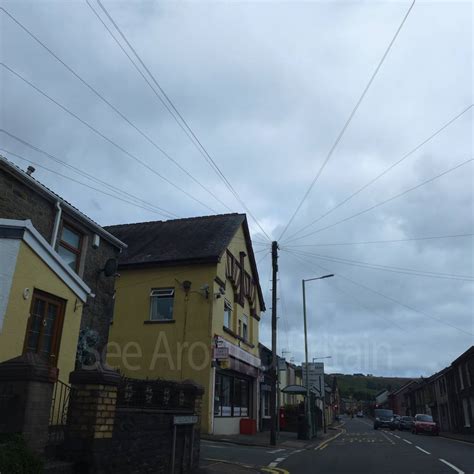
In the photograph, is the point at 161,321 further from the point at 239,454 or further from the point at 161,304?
the point at 239,454

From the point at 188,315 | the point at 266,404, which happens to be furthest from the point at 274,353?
the point at 266,404

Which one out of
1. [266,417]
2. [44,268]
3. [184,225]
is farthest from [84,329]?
[266,417]

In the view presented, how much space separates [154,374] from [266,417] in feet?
37.4

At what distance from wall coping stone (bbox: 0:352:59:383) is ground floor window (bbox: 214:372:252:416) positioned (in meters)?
15.7

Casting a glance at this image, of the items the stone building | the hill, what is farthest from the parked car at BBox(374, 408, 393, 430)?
the hill

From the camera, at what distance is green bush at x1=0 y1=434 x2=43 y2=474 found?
5520 mm

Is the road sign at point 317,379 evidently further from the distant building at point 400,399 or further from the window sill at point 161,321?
the distant building at point 400,399

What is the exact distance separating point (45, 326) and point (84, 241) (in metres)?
5.29

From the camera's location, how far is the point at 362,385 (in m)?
182

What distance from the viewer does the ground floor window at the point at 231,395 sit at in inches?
862

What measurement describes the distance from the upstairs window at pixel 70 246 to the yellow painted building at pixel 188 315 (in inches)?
291

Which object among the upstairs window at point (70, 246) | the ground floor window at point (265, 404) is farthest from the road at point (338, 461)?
the ground floor window at point (265, 404)

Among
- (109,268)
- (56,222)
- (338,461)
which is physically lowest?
(338,461)

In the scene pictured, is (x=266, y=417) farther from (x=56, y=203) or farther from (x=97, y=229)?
(x=56, y=203)
